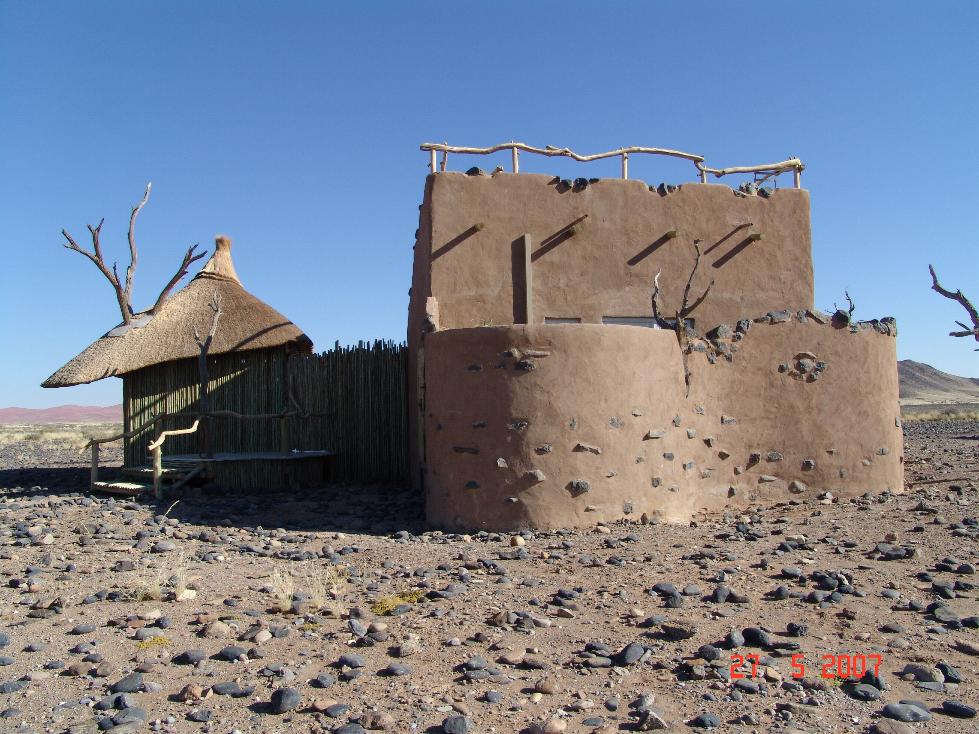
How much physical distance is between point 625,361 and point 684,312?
2386 mm

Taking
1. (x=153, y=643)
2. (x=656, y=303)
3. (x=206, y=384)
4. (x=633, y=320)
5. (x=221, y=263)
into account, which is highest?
(x=221, y=263)

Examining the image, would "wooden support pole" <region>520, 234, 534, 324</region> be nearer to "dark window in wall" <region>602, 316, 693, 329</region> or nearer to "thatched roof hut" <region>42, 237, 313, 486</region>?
"dark window in wall" <region>602, 316, 693, 329</region>

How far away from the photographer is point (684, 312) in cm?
936

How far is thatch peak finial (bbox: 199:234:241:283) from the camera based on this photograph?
13852 millimetres

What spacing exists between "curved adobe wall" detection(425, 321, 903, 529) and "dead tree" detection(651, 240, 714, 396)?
178mm

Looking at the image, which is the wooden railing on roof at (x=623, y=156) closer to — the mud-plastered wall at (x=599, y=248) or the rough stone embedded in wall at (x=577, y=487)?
the mud-plastered wall at (x=599, y=248)

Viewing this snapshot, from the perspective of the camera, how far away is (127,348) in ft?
40.1

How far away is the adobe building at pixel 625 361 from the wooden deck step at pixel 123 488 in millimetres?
3470

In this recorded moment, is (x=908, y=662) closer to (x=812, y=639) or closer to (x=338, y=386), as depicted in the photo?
(x=812, y=639)

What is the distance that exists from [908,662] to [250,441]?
31.8 ft

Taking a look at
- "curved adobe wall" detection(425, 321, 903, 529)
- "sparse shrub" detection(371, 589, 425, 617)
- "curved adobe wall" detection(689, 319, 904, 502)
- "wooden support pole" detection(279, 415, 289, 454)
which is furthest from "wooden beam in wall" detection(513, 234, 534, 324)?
"sparse shrub" detection(371, 589, 425, 617)

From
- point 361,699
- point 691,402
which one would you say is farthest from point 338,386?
point 361,699

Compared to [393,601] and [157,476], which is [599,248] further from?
[157,476]

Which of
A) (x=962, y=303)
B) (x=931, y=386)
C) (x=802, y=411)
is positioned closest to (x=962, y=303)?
(x=962, y=303)
